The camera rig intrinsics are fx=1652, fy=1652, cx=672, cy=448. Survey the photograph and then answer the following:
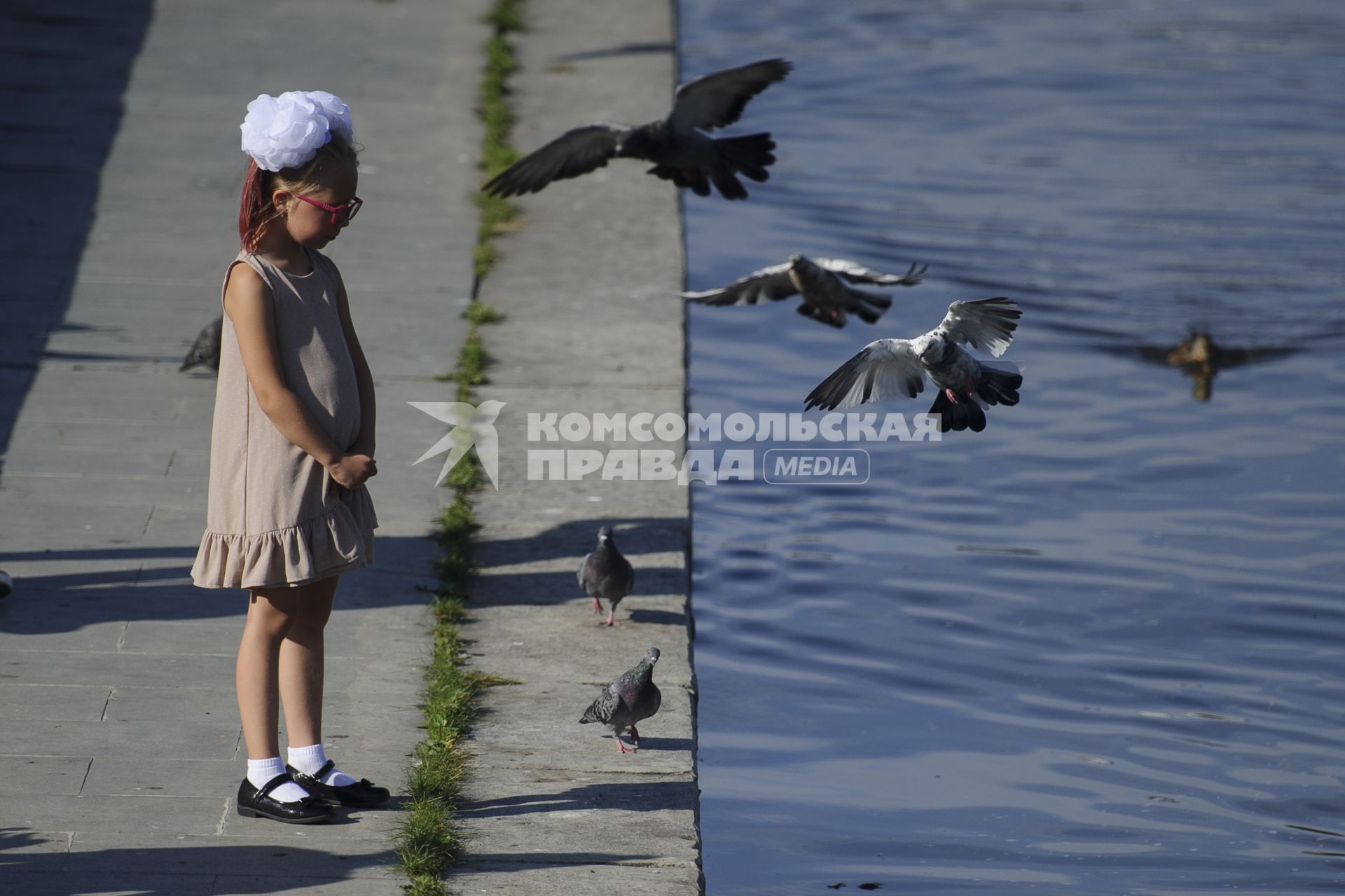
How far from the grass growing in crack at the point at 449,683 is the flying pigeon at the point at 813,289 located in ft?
4.31

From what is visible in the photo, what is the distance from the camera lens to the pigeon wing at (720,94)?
22.1 ft

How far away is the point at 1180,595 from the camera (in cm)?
725

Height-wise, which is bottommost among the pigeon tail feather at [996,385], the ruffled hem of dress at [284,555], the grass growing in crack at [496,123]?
the ruffled hem of dress at [284,555]

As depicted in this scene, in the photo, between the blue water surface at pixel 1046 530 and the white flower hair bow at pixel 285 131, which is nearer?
the white flower hair bow at pixel 285 131

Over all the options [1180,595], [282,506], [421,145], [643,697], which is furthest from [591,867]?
[421,145]

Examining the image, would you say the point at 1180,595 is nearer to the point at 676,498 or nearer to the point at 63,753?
the point at 676,498

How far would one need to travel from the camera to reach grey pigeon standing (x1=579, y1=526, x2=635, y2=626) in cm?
564

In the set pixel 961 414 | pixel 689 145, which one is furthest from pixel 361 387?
pixel 689 145

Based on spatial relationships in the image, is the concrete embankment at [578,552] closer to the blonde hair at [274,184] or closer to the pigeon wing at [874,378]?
the pigeon wing at [874,378]

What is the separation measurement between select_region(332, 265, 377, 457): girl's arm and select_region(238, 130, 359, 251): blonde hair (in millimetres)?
251

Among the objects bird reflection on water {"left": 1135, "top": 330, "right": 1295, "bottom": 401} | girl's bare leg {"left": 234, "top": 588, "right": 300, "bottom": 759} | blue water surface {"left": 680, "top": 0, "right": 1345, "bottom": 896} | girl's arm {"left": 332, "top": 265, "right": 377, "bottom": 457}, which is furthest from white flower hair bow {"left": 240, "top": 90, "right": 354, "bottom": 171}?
bird reflection on water {"left": 1135, "top": 330, "right": 1295, "bottom": 401}

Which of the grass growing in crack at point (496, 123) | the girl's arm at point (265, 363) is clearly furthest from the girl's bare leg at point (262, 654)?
the grass growing in crack at point (496, 123)

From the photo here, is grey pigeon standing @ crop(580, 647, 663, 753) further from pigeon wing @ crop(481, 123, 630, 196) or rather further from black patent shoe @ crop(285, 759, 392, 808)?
pigeon wing @ crop(481, 123, 630, 196)

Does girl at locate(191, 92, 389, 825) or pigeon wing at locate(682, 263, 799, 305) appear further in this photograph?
pigeon wing at locate(682, 263, 799, 305)
